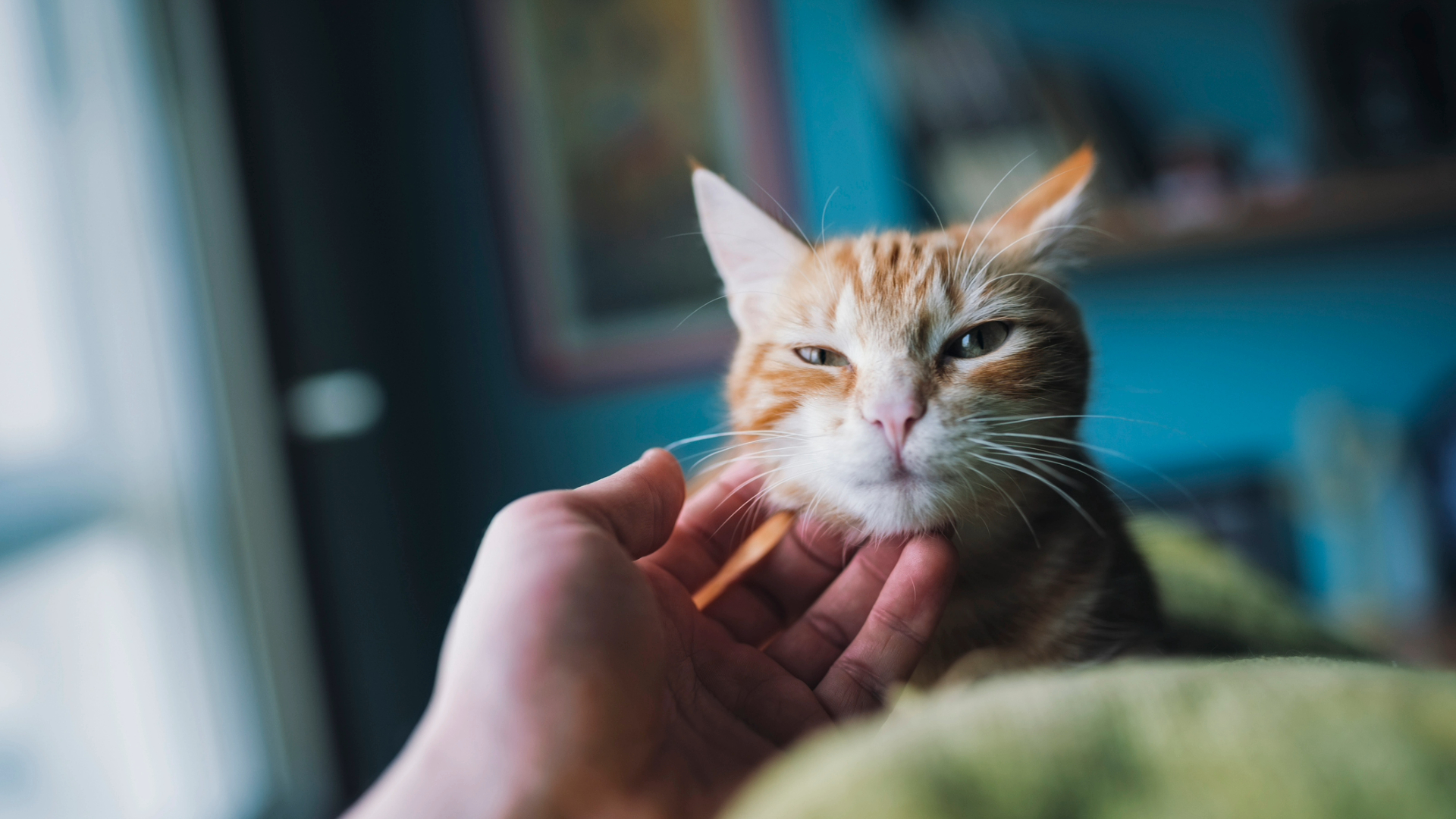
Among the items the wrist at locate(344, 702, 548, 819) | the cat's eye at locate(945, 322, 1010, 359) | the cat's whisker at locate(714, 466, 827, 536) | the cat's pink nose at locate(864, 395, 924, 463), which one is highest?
the cat's eye at locate(945, 322, 1010, 359)

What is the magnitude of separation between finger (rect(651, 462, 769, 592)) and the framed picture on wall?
188 cm

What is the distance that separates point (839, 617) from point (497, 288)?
92.9 inches

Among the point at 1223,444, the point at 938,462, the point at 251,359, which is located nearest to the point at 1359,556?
the point at 1223,444

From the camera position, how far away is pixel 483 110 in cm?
291

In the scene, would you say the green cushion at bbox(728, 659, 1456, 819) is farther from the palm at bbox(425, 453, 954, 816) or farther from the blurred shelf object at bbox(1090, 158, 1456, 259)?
the blurred shelf object at bbox(1090, 158, 1456, 259)

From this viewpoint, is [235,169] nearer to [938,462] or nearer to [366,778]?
[366,778]

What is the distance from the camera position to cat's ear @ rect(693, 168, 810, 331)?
105cm

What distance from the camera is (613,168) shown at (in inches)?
114

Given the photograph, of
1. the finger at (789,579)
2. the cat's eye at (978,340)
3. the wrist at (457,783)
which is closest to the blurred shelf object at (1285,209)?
the cat's eye at (978,340)

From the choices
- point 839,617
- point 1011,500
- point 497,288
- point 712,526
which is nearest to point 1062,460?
point 1011,500

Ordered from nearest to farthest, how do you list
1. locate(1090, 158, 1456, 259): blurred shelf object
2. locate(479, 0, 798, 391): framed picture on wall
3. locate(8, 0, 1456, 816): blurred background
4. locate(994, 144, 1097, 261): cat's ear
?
locate(994, 144, 1097, 261): cat's ear
locate(8, 0, 1456, 816): blurred background
locate(1090, 158, 1456, 259): blurred shelf object
locate(479, 0, 798, 391): framed picture on wall

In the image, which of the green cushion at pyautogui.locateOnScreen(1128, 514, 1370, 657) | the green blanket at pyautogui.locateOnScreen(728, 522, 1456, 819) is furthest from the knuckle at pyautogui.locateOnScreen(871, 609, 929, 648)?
the green cushion at pyautogui.locateOnScreen(1128, 514, 1370, 657)

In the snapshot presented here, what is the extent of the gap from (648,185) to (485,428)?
1.05m

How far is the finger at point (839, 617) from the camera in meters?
0.91
